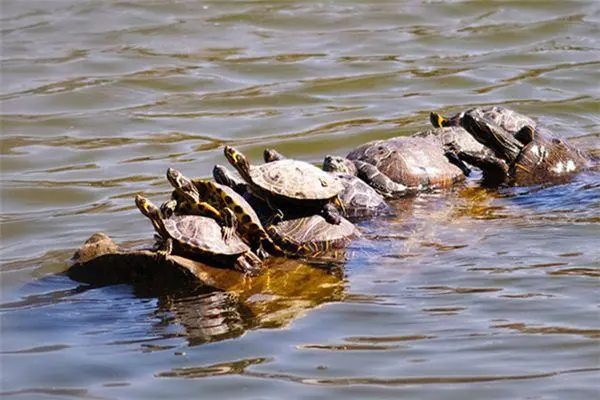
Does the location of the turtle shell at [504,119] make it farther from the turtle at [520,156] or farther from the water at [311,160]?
the water at [311,160]

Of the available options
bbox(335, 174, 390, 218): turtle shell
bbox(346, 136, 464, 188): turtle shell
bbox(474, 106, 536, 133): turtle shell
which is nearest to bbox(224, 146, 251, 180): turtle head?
bbox(335, 174, 390, 218): turtle shell

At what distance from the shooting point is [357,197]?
696cm

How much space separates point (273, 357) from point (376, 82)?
20.7ft

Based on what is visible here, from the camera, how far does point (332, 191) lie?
6398 mm

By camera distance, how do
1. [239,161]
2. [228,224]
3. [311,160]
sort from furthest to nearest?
[311,160] < [239,161] < [228,224]

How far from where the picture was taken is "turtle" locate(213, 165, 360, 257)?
629 cm

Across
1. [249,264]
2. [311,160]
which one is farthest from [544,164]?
[249,264]

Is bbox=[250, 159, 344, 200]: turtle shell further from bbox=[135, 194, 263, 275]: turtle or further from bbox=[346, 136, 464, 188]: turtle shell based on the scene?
bbox=[346, 136, 464, 188]: turtle shell

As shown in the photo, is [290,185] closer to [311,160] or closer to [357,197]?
[357,197]

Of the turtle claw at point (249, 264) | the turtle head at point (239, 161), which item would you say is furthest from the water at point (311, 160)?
the turtle head at point (239, 161)

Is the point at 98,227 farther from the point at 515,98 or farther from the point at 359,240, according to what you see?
the point at 515,98

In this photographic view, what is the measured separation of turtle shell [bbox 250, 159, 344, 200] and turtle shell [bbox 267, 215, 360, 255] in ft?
Answer: 0.53

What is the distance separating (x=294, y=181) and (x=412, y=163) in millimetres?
1403

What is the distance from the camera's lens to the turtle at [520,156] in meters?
7.75
